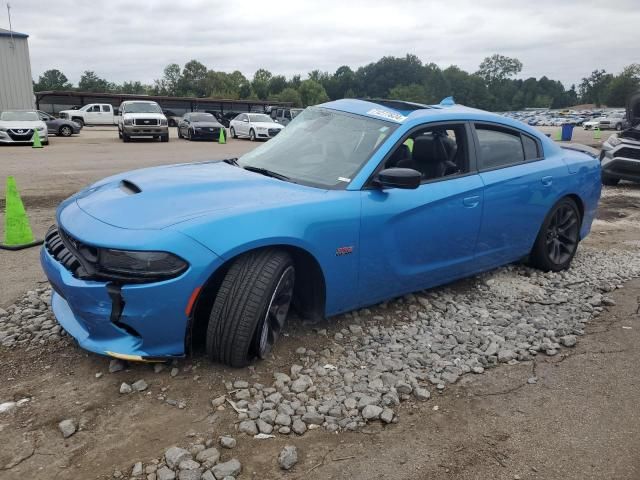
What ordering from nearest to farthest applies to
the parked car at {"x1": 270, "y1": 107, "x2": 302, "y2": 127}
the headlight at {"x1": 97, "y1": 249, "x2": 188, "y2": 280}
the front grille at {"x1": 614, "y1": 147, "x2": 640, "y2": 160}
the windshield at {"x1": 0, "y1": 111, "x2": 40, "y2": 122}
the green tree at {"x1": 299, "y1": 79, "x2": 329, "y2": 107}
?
the headlight at {"x1": 97, "y1": 249, "x2": 188, "y2": 280}
the front grille at {"x1": 614, "y1": 147, "x2": 640, "y2": 160}
the windshield at {"x1": 0, "y1": 111, "x2": 40, "y2": 122}
the parked car at {"x1": 270, "y1": 107, "x2": 302, "y2": 127}
the green tree at {"x1": 299, "y1": 79, "x2": 329, "y2": 107}

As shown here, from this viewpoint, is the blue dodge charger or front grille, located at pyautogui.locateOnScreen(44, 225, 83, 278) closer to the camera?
the blue dodge charger

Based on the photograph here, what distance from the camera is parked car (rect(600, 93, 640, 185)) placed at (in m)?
11.0

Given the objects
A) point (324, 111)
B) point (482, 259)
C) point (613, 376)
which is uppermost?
point (324, 111)

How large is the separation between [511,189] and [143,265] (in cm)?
311

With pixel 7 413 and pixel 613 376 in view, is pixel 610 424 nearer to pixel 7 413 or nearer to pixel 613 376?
pixel 613 376

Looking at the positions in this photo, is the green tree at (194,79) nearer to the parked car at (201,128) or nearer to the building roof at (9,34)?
the building roof at (9,34)

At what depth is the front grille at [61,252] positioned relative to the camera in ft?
9.75

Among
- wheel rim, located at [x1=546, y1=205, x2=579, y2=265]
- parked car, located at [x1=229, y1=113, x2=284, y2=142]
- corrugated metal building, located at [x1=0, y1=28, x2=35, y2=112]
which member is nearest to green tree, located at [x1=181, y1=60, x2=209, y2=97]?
corrugated metal building, located at [x1=0, y1=28, x2=35, y2=112]

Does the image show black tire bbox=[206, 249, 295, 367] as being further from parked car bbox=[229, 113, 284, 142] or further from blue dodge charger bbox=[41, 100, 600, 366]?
parked car bbox=[229, 113, 284, 142]

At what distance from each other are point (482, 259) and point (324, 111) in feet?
5.94

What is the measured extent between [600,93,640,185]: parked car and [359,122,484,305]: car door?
333 inches

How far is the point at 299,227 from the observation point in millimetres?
3168

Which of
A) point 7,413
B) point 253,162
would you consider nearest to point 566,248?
point 253,162

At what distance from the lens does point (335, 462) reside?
2.47m
